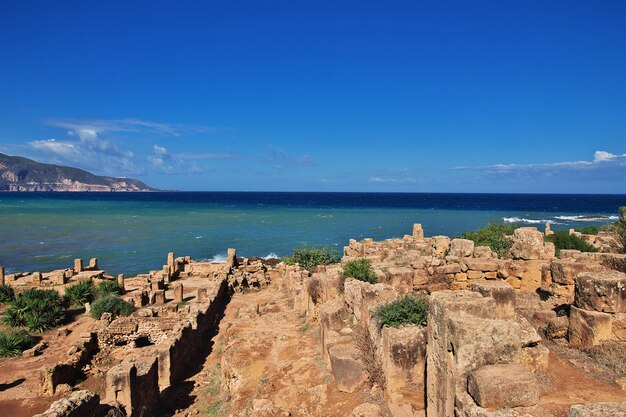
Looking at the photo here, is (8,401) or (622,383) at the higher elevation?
(622,383)

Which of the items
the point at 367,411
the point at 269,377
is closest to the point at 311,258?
the point at 269,377

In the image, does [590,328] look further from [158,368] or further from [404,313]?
[158,368]

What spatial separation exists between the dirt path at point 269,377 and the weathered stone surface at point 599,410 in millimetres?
3770

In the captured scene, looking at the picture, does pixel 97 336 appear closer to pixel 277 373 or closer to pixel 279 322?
pixel 279 322

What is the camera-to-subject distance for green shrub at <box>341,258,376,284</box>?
11104 mm

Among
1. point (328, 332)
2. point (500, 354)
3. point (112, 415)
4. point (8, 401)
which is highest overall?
point (500, 354)

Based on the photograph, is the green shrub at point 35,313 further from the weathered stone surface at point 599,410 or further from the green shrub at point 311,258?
the weathered stone surface at point 599,410

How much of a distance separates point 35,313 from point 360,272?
15.3 m

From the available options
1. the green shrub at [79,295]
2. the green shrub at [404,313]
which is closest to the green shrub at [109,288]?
the green shrub at [79,295]

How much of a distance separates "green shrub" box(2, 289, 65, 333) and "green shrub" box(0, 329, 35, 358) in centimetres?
128

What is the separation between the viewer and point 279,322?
1405cm

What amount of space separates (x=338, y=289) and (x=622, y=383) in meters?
7.14

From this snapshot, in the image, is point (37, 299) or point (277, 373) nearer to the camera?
point (277, 373)

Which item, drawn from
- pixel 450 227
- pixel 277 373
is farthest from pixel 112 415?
pixel 450 227
